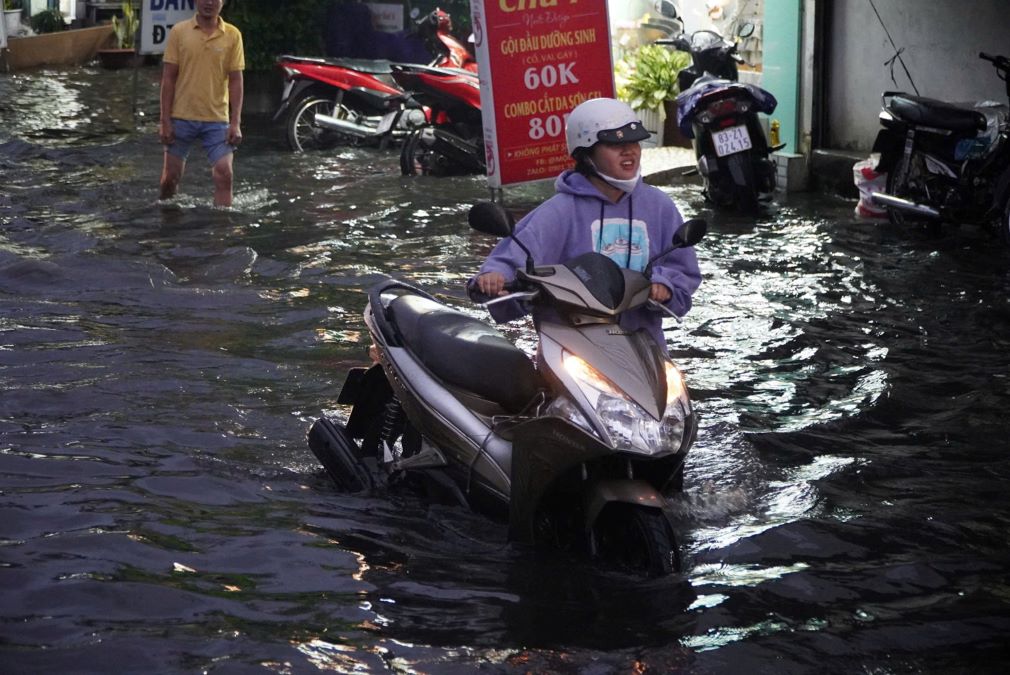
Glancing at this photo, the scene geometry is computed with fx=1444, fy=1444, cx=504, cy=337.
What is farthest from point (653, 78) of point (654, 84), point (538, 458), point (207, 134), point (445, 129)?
point (538, 458)

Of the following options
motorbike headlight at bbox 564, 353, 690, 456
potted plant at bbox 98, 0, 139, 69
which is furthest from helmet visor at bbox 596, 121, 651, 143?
potted plant at bbox 98, 0, 139, 69

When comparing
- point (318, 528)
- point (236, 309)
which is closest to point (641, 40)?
point (236, 309)

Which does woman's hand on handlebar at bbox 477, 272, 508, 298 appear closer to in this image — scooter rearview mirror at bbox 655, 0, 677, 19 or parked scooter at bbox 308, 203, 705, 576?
parked scooter at bbox 308, 203, 705, 576

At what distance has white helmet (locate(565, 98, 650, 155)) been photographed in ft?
16.3

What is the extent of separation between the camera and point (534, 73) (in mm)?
9586

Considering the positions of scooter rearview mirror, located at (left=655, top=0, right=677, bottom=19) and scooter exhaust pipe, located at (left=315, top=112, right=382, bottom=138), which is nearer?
scooter rearview mirror, located at (left=655, top=0, right=677, bottom=19)

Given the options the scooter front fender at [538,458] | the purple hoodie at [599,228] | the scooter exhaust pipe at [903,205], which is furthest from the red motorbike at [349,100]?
the scooter front fender at [538,458]

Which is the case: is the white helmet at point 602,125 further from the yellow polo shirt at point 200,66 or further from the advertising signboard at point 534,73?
the yellow polo shirt at point 200,66

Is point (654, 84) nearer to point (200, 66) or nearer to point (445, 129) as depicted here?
point (445, 129)

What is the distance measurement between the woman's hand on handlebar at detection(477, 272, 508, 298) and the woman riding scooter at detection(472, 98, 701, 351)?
5.7 inches

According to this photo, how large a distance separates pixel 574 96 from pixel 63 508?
18.2 ft

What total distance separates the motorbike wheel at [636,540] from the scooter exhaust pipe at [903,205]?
680cm

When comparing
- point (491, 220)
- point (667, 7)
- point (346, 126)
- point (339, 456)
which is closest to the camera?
point (491, 220)

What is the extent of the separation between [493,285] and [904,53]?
9.07m
